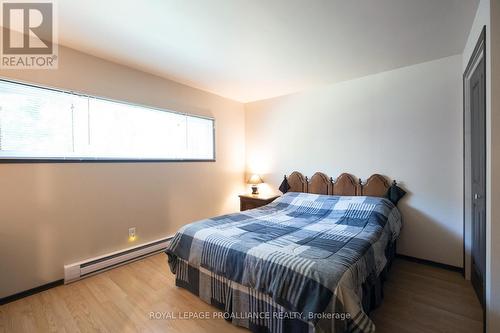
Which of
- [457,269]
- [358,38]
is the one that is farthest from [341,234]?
[358,38]

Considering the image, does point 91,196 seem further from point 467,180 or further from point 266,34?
point 467,180

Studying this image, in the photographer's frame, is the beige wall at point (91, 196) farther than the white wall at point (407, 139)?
No

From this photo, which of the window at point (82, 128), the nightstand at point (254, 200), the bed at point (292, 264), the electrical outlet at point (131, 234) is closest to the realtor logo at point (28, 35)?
the window at point (82, 128)

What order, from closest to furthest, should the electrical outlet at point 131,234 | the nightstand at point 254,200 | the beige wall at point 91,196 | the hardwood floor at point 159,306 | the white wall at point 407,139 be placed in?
the hardwood floor at point 159,306 < the beige wall at point 91,196 < the white wall at point 407,139 < the electrical outlet at point 131,234 < the nightstand at point 254,200

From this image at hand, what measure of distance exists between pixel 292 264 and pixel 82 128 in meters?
2.50

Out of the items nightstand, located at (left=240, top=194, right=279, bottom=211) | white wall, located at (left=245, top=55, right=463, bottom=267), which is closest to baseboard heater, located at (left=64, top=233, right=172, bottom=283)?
nightstand, located at (left=240, top=194, right=279, bottom=211)

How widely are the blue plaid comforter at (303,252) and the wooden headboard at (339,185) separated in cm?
26

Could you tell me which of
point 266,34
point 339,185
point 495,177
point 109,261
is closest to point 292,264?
point 495,177

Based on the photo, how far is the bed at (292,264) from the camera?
4.10ft

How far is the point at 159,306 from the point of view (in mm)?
1874

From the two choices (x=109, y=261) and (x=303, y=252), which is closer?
(x=303, y=252)

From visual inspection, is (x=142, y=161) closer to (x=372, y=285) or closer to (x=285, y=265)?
(x=285, y=265)

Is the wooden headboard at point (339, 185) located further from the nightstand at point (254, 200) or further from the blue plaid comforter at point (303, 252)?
the nightstand at point (254, 200)

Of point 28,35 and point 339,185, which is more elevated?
point 28,35
